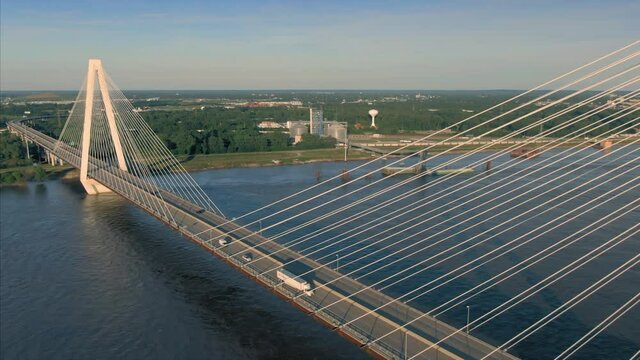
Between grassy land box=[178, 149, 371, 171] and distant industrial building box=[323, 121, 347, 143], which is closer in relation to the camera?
grassy land box=[178, 149, 371, 171]

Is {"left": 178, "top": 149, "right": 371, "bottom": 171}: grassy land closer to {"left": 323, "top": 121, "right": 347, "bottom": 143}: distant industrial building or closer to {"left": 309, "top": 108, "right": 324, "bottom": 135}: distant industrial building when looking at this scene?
{"left": 323, "top": 121, "right": 347, "bottom": 143}: distant industrial building

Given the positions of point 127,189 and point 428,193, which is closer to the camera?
point 127,189

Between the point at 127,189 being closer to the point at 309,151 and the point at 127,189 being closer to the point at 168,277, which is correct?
the point at 168,277

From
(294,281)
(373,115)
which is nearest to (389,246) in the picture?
(294,281)

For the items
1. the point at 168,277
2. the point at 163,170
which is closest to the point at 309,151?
the point at 163,170

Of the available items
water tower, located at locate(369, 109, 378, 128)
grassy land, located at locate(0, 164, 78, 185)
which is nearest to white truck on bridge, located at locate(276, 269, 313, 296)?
grassy land, located at locate(0, 164, 78, 185)

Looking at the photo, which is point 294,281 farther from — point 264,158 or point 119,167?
point 264,158

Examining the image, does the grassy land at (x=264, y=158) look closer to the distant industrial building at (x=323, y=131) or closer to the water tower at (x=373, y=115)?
the distant industrial building at (x=323, y=131)
